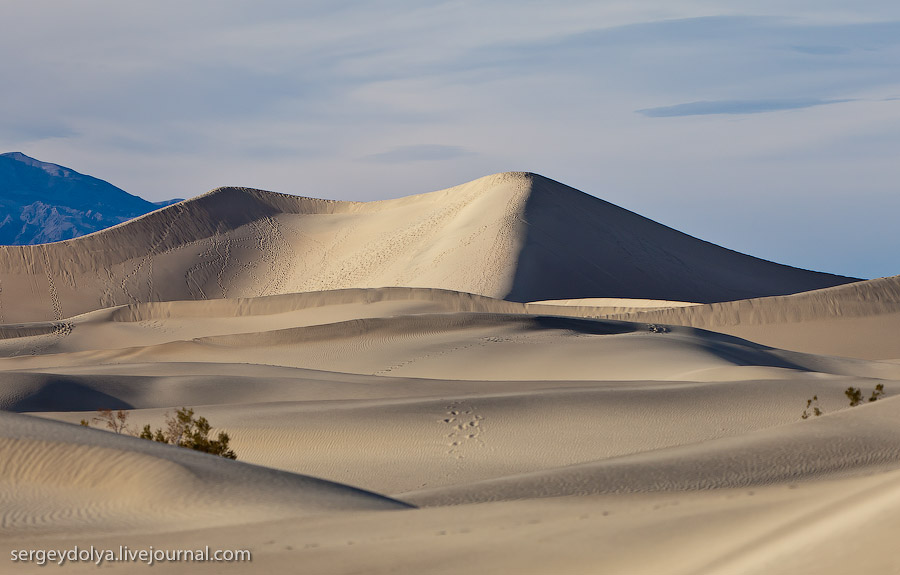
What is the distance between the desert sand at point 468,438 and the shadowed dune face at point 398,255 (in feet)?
40.5

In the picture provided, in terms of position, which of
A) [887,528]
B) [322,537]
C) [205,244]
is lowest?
[887,528]

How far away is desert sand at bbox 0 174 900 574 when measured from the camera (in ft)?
20.4

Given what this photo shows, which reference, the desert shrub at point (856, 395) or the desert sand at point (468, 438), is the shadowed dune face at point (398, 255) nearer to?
the desert sand at point (468, 438)

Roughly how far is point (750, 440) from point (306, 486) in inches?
180

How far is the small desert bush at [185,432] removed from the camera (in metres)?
11.7

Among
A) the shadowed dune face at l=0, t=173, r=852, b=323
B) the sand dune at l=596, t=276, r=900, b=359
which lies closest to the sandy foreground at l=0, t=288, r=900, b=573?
the sand dune at l=596, t=276, r=900, b=359

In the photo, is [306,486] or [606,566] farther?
[306,486]

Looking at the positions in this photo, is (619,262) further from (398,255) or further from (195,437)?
(195,437)

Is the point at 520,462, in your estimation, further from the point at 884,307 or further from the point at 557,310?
the point at 884,307

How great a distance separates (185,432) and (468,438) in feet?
11.7

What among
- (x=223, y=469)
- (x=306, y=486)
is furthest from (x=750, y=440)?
(x=223, y=469)

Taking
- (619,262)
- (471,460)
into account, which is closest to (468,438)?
(471,460)

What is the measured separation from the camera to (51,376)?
18.0m

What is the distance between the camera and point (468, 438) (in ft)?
43.5
